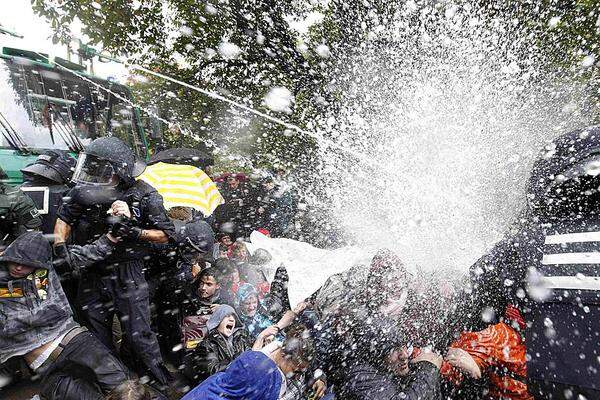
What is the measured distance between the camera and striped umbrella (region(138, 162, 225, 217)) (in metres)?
4.37

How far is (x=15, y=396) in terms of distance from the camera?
3.05 metres

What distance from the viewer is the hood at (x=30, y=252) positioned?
248 cm

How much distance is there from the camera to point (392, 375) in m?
2.49

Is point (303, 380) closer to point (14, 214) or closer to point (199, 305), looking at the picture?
point (199, 305)

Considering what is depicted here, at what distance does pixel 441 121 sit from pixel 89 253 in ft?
24.2

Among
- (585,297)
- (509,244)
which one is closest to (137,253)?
(509,244)

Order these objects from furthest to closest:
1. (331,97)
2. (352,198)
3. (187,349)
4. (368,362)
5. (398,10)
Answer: (331,97)
(398,10)
(352,198)
(187,349)
(368,362)

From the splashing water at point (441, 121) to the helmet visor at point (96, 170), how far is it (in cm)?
403

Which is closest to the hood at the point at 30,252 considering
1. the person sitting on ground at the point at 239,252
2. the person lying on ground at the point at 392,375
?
the person lying on ground at the point at 392,375

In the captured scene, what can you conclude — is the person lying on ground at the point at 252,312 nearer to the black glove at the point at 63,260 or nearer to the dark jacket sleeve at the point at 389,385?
the dark jacket sleeve at the point at 389,385

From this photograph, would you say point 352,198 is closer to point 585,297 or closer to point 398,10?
point 398,10

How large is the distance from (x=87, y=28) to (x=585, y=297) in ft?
31.5

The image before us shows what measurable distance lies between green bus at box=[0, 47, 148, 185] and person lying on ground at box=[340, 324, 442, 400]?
147 inches

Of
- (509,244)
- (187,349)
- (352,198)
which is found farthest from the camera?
(352,198)
